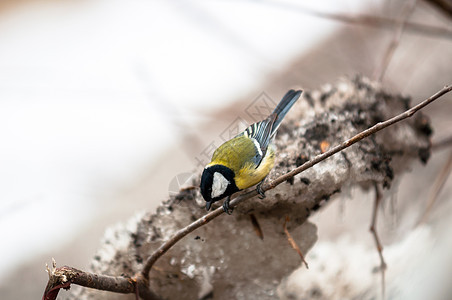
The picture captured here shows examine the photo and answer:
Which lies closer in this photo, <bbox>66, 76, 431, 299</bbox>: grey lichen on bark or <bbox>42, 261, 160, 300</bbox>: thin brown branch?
<bbox>42, 261, 160, 300</bbox>: thin brown branch

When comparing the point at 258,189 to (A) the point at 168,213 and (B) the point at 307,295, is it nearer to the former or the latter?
(A) the point at 168,213

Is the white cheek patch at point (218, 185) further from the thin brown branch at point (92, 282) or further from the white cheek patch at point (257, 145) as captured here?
the thin brown branch at point (92, 282)

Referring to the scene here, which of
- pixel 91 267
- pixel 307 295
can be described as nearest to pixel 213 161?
pixel 91 267

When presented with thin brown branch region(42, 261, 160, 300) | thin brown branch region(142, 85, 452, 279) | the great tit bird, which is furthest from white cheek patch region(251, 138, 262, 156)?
thin brown branch region(42, 261, 160, 300)

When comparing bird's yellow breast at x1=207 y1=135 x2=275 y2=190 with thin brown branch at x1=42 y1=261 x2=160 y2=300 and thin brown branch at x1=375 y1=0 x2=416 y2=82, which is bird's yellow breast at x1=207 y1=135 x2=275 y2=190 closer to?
thin brown branch at x1=42 y1=261 x2=160 y2=300

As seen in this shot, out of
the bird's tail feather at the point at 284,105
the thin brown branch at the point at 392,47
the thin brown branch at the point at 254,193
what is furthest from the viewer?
the thin brown branch at the point at 392,47

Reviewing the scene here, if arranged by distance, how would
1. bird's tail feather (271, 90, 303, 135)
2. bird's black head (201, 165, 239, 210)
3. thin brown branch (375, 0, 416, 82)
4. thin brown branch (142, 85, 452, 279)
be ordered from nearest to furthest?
thin brown branch (142, 85, 452, 279), bird's black head (201, 165, 239, 210), bird's tail feather (271, 90, 303, 135), thin brown branch (375, 0, 416, 82)

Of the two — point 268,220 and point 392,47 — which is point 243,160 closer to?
point 268,220

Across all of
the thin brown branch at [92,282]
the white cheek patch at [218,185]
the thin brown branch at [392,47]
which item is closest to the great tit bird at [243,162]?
the white cheek patch at [218,185]
